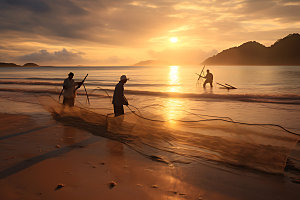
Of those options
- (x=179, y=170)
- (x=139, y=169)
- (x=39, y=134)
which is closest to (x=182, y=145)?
(x=179, y=170)

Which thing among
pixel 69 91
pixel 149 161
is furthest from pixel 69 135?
pixel 69 91

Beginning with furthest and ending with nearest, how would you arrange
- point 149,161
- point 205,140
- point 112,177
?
point 205,140 < point 149,161 < point 112,177

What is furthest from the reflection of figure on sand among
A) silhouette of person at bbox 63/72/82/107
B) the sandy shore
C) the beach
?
silhouette of person at bbox 63/72/82/107

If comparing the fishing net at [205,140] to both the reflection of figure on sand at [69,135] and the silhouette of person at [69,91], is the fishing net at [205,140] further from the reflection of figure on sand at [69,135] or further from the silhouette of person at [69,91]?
the silhouette of person at [69,91]

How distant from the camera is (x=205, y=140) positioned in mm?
4855

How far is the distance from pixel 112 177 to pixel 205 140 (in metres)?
2.27

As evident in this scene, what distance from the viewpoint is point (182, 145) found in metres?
4.84

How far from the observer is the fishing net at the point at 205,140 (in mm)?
4065

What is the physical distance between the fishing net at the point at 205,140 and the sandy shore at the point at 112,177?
236 mm

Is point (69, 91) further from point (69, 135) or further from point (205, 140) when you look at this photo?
point (205, 140)

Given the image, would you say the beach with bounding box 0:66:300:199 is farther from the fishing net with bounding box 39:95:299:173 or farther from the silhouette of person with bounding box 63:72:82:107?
the silhouette of person with bounding box 63:72:82:107

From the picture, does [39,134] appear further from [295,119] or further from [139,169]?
[295,119]

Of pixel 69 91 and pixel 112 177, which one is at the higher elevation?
pixel 69 91

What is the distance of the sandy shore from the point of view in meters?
3.14
